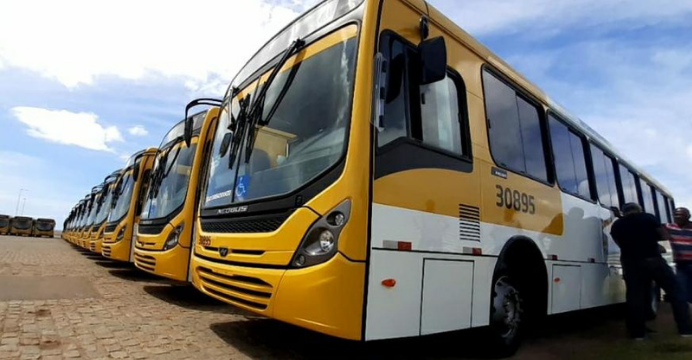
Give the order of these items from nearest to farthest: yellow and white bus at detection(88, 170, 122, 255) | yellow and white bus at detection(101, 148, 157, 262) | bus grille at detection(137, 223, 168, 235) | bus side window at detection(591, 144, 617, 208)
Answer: bus grille at detection(137, 223, 168, 235), bus side window at detection(591, 144, 617, 208), yellow and white bus at detection(101, 148, 157, 262), yellow and white bus at detection(88, 170, 122, 255)

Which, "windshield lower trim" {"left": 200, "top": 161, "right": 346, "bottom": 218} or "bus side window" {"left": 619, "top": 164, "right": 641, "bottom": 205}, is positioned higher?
"bus side window" {"left": 619, "top": 164, "right": 641, "bottom": 205}

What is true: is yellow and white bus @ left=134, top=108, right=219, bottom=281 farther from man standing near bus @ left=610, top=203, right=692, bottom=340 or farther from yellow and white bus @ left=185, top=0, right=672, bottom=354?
man standing near bus @ left=610, top=203, right=692, bottom=340

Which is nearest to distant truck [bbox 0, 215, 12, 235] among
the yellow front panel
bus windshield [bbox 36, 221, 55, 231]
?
bus windshield [bbox 36, 221, 55, 231]

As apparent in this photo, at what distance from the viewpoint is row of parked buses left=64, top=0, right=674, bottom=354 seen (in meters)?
3.15

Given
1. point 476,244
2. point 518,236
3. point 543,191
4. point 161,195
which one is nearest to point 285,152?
point 476,244

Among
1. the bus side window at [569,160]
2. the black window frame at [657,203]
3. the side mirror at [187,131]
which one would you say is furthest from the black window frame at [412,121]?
the black window frame at [657,203]

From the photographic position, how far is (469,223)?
4.02m

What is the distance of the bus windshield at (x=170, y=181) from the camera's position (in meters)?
7.23

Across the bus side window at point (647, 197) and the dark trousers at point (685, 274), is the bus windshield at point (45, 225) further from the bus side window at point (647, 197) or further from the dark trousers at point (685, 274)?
the dark trousers at point (685, 274)

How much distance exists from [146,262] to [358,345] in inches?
166

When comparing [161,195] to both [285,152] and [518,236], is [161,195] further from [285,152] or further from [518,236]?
[518,236]

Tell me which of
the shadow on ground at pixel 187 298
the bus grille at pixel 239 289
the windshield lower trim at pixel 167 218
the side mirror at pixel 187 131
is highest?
the side mirror at pixel 187 131

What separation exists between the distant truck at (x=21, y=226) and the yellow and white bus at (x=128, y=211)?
148 ft

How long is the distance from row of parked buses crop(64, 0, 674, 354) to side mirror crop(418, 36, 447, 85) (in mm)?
12
